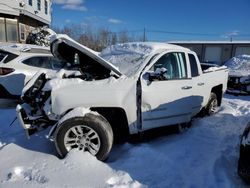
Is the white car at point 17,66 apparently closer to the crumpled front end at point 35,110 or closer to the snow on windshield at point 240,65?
the crumpled front end at point 35,110

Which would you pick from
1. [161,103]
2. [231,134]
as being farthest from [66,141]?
[231,134]

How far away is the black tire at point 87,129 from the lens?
4102 mm

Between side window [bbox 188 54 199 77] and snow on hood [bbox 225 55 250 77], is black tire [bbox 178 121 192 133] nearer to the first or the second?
side window [bbox 188 54 199 77]

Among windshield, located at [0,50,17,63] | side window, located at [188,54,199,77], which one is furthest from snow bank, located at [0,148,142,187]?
windshield, located at [0,50,17,63]

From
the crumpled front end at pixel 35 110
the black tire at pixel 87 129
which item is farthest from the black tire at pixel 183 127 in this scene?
the crumpled front end at pixel 35 110

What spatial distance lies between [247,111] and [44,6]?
2224 cm

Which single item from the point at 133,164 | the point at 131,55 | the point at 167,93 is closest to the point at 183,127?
the point at 167,93

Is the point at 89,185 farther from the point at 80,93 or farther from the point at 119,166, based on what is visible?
the point at 80,93

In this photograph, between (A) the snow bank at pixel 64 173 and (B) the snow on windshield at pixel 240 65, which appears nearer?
(A) the snow bank at pixel 64 173

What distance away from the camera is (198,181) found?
367 cm

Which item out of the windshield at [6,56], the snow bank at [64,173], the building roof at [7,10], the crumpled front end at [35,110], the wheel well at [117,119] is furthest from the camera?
the building roof at [7,10]

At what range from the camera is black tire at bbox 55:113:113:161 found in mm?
4102

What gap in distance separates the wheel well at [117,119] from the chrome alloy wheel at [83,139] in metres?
0.47

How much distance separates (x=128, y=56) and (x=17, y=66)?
3.76m
